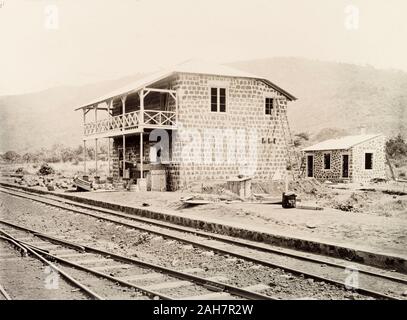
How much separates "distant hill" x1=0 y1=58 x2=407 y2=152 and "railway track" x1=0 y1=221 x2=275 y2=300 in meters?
28.1

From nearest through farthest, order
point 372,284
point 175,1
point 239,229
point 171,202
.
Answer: point 372,284 → point 175,1 → point 239,229 → point 171,202

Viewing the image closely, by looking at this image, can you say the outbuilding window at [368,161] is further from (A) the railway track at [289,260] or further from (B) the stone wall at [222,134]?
(A) the railway track at [289,260]

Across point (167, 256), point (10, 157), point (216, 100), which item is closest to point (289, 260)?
point (167, 256)

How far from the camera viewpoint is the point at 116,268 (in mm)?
8398

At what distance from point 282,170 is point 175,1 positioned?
1712 centimetres

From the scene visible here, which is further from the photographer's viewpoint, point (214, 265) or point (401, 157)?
point (401, 157)

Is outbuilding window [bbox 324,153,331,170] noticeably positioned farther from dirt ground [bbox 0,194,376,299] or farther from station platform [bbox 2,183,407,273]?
dirt ground [bbox 0,194,376,299]

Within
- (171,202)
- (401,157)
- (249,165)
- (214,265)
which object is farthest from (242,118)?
(214,265)

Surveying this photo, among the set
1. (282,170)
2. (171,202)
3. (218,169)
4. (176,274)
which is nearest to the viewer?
(176,274)

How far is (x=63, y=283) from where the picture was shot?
7.29 m

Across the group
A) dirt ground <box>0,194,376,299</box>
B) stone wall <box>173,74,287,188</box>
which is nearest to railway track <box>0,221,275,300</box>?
dirt ground <box>0,194,376,299</box>

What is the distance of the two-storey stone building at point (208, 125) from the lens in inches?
898

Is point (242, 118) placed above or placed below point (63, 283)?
above

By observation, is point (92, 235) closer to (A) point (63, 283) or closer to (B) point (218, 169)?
(A) point (63, 283)
